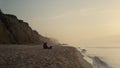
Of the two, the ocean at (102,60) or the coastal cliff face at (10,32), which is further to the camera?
the coastal cliff face at (10,32)

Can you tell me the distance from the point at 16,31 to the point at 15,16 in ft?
31.1

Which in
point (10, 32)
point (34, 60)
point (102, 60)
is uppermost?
point (10, 32)

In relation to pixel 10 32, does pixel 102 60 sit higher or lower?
lower

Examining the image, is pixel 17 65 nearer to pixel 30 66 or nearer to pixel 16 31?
pixel 30 66

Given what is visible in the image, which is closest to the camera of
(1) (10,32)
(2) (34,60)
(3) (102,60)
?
(2) (34,60)

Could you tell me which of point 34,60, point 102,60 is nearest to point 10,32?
point 102,60

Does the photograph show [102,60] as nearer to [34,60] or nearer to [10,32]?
[10,32]

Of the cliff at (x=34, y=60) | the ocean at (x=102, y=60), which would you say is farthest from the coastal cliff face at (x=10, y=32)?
the cliff at (x=34, y=60)

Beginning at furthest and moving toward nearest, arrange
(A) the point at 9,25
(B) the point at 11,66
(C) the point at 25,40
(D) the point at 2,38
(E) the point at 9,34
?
(C) the point at 25,40
(A) the point at 9,25
(E) the point at 9,34
(D) the point at 2,38
(B) the point at 11,66

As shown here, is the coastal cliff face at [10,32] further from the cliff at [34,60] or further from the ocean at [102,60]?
the cliff at [34,60]

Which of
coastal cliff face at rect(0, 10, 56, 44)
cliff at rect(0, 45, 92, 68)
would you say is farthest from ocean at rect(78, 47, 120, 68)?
coastal cliff face at rect(0, 10, 56, 44)

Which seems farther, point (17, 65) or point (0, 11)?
point (0, 11)

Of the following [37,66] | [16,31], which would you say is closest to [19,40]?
[16,31]

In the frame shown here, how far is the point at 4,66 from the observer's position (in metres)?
14.8
